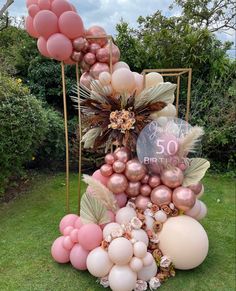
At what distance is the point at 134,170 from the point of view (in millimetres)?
2580

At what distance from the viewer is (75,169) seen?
19.1 feet

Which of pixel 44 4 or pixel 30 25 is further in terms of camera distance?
pixel 30 25

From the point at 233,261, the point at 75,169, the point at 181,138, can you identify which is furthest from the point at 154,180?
the point at 75,169

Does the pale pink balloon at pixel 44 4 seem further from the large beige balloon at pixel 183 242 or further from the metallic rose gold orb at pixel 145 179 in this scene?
the large beige balloon at pixel 183 242

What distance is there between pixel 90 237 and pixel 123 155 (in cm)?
67

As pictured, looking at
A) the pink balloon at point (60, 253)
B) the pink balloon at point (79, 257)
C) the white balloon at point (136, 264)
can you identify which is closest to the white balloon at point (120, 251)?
the white balloon at point (136, 264)

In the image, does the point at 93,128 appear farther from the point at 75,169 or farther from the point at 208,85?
the point at 208,85

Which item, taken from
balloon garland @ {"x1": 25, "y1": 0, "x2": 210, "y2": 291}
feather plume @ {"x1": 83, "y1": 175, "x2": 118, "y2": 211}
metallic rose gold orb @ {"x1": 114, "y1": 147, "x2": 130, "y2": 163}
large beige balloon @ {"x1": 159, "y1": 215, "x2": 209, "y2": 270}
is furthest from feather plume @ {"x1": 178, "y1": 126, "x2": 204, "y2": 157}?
feather plume @ {"x1": 83, "y1": 175, "x2": 118, "y2": 211}

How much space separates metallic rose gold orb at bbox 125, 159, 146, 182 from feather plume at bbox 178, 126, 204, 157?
0.34 m

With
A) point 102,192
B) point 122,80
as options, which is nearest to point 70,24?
point 122,80

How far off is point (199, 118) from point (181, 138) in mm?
3523

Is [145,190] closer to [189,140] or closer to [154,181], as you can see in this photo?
[154,181]

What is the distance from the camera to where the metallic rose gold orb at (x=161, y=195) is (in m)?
2.60

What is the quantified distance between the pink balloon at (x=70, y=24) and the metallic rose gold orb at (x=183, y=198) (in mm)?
1446
